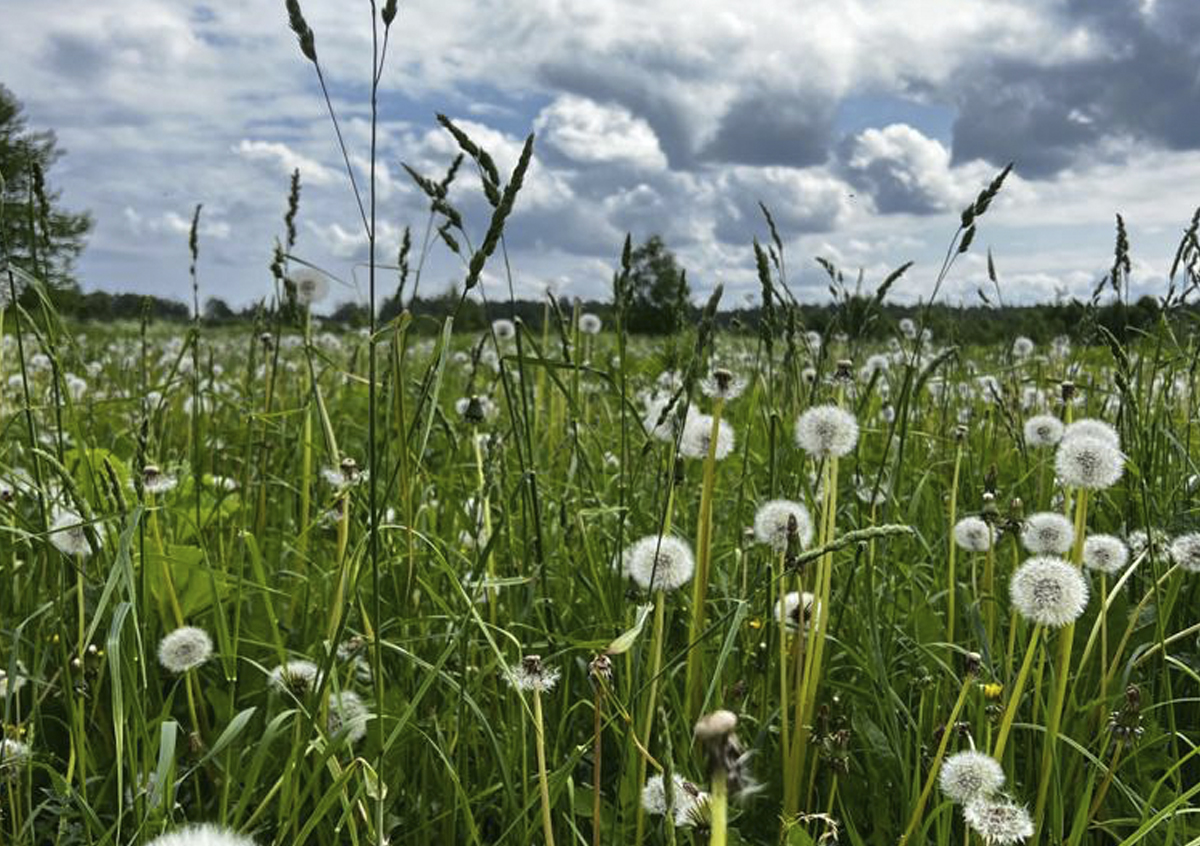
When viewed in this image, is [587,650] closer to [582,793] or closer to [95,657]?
[582,793]

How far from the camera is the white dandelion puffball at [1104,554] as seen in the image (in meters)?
1.98

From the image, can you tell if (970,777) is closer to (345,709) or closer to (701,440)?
(701,440)

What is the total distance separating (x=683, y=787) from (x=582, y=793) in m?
0.42

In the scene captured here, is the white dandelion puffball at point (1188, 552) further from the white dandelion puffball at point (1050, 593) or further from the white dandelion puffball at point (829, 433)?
the white dandelion puffball at point (829, 433)

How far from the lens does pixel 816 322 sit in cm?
913

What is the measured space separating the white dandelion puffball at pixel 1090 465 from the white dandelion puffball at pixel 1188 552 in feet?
0.77

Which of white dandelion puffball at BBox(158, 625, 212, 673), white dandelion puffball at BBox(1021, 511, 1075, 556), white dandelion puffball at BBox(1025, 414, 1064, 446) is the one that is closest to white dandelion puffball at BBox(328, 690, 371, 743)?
white dandelion puffball at BBox(158, 625, 212, 673)

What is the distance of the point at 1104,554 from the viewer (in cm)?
201

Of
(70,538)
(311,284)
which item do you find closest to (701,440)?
(70,538)

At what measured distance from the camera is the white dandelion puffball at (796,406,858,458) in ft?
6.07

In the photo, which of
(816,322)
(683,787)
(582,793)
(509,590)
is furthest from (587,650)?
(816,322)

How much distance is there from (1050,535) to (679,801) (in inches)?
37.6

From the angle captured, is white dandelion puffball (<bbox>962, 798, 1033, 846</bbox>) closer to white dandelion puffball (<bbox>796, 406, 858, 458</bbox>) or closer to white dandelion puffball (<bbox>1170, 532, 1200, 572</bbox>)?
white dandelion puffball (<bbox>796, 406, 858, 458</bbox>)

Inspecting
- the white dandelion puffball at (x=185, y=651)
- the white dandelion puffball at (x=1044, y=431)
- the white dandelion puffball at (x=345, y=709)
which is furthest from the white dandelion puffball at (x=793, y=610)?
the white dandelion puffball at (x=1044, y=431)
